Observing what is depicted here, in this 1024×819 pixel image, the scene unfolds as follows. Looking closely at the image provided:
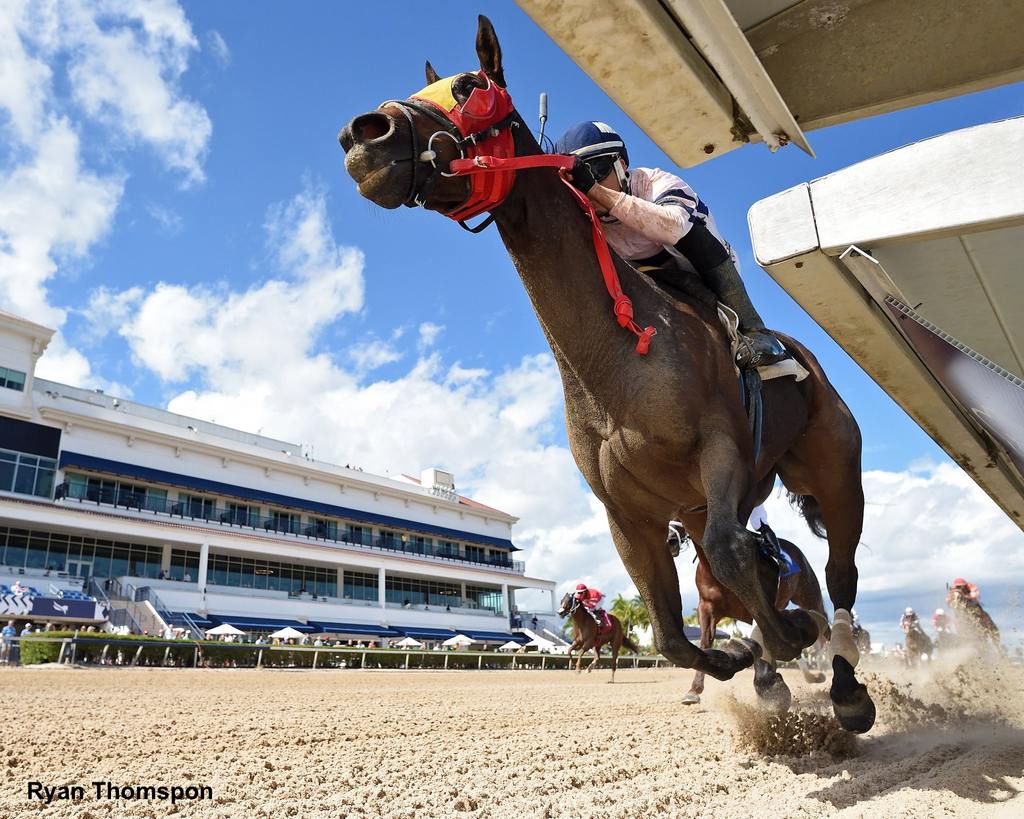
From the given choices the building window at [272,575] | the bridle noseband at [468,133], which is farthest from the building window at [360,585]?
the bridle noseband at [468,133]

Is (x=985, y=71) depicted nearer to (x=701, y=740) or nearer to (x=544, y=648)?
(x=701, y=740)

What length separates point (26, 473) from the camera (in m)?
33.8

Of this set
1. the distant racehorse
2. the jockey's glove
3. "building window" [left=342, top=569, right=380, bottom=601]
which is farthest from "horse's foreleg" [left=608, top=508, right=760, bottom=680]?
"building window" [left=342, top=569, right=380, bottom=601]

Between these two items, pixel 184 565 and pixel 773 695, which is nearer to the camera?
pixel 773 695

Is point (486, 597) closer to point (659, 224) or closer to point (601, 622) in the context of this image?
point (601, 622)

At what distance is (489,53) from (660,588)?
2611mm

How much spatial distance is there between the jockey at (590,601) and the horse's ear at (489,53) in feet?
51.9

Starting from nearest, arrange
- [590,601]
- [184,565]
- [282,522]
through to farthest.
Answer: [590,601] < [184,565] < [282,522]

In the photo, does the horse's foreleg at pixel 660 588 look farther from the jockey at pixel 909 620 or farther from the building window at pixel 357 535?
the building window at pixel 357 535

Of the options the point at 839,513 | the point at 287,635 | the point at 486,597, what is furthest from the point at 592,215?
the point at 486,597

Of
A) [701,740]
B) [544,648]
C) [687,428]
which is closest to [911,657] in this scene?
[701,740]

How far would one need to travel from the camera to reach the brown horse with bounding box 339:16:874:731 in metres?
2.79

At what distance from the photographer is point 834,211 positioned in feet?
6.12

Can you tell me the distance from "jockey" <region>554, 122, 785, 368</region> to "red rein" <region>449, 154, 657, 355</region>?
4.6 inches
